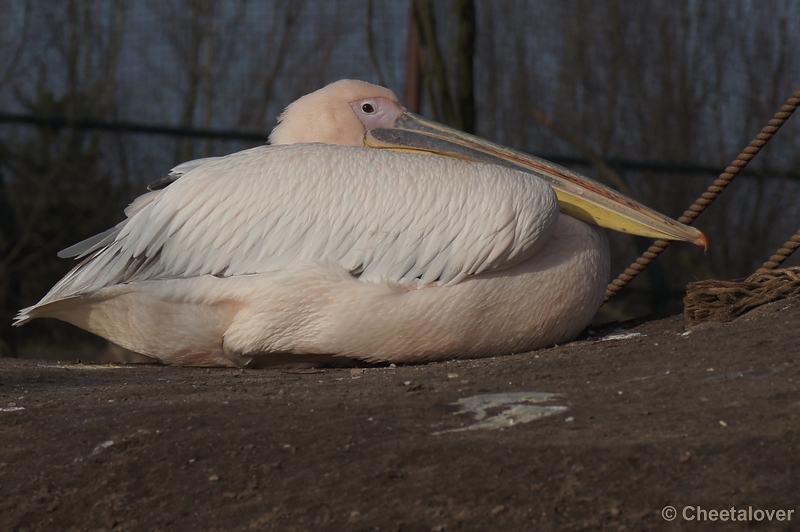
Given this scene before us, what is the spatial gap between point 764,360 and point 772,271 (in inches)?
41.3

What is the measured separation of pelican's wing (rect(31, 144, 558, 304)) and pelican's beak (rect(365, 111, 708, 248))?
30 centimetres

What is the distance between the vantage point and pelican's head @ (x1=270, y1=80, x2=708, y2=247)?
3.49 metres

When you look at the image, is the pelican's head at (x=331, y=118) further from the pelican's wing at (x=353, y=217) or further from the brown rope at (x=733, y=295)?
the brown rope at (x=733, y=295)

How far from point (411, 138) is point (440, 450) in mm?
2034

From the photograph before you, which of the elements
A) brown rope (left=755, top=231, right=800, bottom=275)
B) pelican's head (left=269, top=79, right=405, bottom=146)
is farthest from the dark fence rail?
brown rope (left=755, top=231, right=800, bottom=275)

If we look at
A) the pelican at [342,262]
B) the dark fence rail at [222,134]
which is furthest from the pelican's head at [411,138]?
the dark fence rail at [222,134]

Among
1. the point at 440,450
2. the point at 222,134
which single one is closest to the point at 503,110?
the point at 222,134

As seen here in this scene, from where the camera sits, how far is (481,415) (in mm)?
2209

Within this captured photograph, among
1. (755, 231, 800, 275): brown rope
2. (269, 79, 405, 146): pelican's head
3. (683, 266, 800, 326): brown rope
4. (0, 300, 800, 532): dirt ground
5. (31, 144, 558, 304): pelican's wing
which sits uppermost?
(269, 79, 405, 146): pelican's head

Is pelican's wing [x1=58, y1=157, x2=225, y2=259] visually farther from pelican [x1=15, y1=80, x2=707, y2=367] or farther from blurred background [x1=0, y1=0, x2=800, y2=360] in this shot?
blurred background [x1=0, y1=0, x2=800, y2=360]

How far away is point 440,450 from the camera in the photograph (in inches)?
77.0

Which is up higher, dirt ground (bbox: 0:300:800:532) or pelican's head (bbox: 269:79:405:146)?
pelican's head (bbox: 269:79:405:146)

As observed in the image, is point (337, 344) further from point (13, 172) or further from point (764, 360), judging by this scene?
point (13, 172)

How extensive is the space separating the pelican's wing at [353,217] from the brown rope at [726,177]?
88cm
